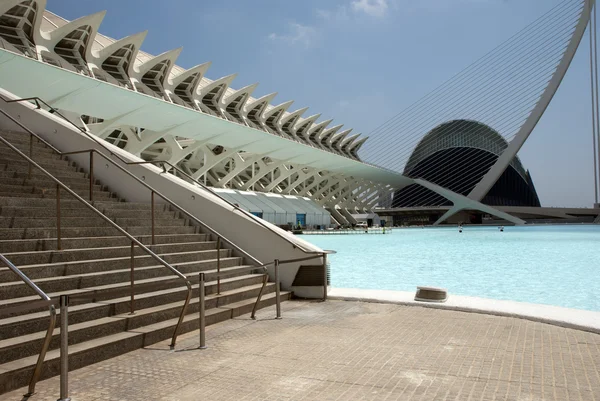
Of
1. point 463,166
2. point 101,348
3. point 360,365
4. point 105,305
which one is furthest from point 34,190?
point 463,166

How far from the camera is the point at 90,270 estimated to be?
5.03m

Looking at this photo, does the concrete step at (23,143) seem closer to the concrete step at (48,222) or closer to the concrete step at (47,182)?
the concrete step at (47,182)

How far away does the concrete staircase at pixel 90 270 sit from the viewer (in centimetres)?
375

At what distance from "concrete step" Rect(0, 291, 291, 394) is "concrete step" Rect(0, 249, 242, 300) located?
0.79 metres

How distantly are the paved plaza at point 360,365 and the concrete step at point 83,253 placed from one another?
151 centimetres

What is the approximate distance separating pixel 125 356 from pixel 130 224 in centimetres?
286

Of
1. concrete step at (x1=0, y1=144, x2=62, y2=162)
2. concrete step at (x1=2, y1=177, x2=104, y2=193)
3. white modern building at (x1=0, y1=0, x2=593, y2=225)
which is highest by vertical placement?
white modern building at (x1=0, y1=0, x2=593, y2=225)

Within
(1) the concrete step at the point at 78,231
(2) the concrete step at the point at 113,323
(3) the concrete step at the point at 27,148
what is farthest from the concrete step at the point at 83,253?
(3) the concrete step at the point at 27,148

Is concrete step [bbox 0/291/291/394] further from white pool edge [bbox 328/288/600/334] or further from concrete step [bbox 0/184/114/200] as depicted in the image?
concrete step [bbox 0/184/114/200]

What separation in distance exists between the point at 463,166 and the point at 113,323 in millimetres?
70422

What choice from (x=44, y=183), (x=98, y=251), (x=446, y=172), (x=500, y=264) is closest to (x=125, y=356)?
(x=98, y=251)

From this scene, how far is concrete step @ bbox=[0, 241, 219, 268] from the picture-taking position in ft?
15.2

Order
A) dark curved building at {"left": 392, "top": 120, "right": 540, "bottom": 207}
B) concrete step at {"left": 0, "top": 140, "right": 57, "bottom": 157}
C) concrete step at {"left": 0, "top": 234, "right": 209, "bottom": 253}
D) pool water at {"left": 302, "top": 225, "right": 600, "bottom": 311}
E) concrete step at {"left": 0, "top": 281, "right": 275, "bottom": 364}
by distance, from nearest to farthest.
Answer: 1. concrete step at {"left": 0, "top": 281, "right": 275, "bottom": 364}
2. concrete step at {"left": 0, "top": 234, "right": 209, "bottom": 253}
3. concrete step at {"left": 0, "top": 140, "right": 57, "bottom": 157}
4. pool water at {"left": 302, "top": 225, "right": 600, "bottom": 311}
5. dark curved building at {"left": 392, "top": 120, "right": 540, "bottom": 207}

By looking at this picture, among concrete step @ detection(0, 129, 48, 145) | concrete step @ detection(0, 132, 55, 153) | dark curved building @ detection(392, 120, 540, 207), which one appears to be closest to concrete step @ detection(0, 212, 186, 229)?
concrete step @ detection(0, 132, 55, 153)
